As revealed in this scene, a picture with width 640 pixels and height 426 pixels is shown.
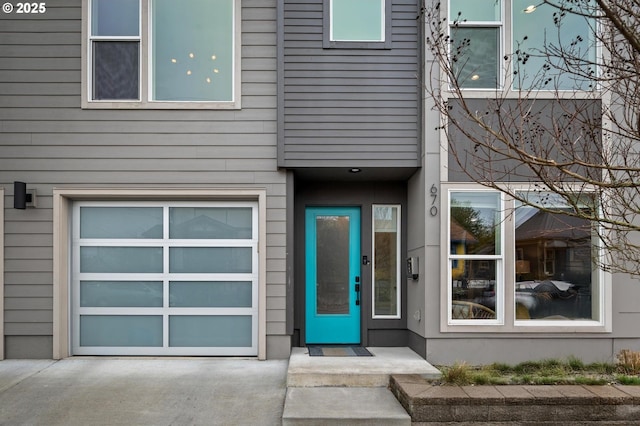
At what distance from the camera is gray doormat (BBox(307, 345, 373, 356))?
6.12 meters

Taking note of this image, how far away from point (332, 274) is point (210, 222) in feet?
6.31

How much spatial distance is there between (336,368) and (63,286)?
3.74 m

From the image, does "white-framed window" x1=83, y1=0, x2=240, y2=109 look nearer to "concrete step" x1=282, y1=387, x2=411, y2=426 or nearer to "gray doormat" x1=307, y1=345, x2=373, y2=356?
"gray doormat" x1=307, y1=345, x2=373, y2=356

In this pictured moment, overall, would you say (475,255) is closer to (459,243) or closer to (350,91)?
(459,243)

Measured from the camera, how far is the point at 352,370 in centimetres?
528

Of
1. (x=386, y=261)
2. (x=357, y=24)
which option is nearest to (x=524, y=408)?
(x=386, y=261)

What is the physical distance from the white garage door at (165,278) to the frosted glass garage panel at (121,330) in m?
0.01

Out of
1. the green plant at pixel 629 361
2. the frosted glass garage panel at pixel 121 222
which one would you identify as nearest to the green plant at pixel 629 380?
the green plant at pixel 629 361

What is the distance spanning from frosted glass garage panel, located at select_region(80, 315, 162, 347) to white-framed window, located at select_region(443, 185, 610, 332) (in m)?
3.86

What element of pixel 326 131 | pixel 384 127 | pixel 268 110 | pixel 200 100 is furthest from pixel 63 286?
pixel 384 127

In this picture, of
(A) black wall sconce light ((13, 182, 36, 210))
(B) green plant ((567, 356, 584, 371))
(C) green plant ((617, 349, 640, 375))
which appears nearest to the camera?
(C) green plant ((617, 349, 640, 375))

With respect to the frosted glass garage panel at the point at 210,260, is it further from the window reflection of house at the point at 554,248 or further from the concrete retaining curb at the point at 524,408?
the window reflection of house at the point at 554,248

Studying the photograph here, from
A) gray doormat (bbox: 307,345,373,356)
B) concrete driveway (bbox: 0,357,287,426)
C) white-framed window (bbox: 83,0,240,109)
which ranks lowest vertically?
concrete driveway (bbox: 0,357,287,426)

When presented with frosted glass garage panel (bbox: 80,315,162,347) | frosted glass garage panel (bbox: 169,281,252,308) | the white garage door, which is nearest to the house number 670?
the white garage door
